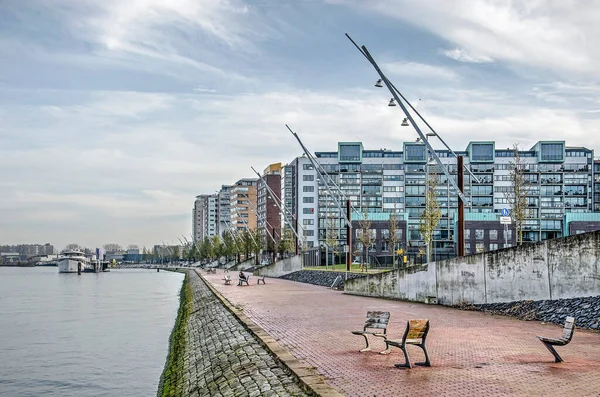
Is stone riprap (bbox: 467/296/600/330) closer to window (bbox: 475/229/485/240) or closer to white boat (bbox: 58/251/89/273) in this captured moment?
window (bbox: 475/229/485/240)

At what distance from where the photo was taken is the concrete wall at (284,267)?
251 feet

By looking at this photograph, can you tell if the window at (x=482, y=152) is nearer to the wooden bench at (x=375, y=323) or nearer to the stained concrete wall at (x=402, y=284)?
the stained concrete wall at (x=402, y=284)

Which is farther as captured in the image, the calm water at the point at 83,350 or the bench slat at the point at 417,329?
the calm water at the point at 83,350

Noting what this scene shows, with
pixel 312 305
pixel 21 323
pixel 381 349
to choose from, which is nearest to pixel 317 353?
pixel 381 349

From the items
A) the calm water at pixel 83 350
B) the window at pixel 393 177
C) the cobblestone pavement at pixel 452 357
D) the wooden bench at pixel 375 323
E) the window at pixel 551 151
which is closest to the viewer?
the cobblestone pavement at pixel 452 357

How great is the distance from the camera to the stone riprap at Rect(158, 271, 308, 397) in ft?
47.0

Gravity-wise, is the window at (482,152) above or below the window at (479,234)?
above

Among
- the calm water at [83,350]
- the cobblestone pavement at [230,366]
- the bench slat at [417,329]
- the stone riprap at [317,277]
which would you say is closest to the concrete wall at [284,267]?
the stone riprap at [317,277]

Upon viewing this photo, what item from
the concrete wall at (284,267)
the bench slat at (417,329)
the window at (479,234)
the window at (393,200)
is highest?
the window at (393,200)

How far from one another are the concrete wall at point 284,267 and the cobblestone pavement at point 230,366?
4689 cm

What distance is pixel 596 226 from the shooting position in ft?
343

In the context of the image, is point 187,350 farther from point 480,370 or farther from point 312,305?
point 480,370

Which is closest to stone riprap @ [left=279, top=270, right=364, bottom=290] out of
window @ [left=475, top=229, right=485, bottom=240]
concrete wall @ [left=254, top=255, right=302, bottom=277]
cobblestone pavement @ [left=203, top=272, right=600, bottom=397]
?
concrete wall @ [left=254, top=255, right=302, bottom=277]

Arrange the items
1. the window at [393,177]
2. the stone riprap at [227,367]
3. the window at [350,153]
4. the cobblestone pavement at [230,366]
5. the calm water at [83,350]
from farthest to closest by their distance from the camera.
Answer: the window at [350,153]
the window at [393,177]
the calm water at [83,350]
the stone riprap at [227,367]
the cobblestone pavement at [230,366]
